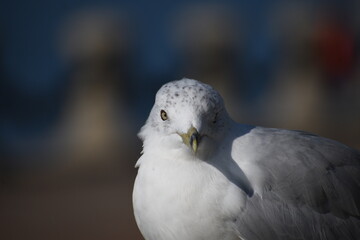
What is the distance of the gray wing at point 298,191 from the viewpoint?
1.59 meters

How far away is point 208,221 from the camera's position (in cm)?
153

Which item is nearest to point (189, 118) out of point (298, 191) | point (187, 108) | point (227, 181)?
point (187, 108)

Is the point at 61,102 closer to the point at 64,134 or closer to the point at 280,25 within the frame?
the point at 64,134

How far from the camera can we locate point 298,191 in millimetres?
1623

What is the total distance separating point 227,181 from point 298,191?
21cm

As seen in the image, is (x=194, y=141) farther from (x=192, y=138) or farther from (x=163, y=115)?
(x=163, y=115)

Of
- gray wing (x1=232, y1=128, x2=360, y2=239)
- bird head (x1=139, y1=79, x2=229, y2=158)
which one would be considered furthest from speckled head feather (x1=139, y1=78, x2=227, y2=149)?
gray wing (x1=232, y1=128, x2=360, y2=239)

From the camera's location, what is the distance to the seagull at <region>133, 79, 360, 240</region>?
1546 millimetres

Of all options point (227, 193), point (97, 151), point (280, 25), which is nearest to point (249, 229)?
point (227, 193)

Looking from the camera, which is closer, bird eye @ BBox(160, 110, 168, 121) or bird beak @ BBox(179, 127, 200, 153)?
bird beak @ BBox(179, 127, 200, 153)

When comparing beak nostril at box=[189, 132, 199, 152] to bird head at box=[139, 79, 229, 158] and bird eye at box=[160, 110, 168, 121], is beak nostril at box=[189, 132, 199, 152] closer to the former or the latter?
bird head at box=[139, 79, 229, 158]

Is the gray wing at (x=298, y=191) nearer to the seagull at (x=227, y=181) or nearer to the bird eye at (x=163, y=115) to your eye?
the seagull at (x=227, y=181)

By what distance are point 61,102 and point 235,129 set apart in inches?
198

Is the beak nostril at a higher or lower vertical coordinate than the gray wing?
higher
